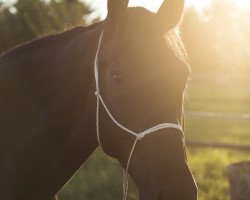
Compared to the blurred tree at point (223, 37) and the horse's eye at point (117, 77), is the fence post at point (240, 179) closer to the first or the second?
the horse's eye at point (117, 77)

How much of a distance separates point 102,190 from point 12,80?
4.50 meters

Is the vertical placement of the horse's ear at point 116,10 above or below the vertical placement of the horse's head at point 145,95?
above

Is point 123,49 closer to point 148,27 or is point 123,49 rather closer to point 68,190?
point 148,27

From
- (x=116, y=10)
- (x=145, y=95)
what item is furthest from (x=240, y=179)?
(x=116, y=10)

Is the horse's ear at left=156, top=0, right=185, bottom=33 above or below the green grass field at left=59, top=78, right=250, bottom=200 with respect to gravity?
above

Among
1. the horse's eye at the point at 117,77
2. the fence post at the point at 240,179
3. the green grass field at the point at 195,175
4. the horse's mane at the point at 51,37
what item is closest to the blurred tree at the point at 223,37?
the green grass field at the point at 195,175

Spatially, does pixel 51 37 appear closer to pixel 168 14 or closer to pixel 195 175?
pixel 168 14

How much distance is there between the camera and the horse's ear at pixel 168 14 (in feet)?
10.3

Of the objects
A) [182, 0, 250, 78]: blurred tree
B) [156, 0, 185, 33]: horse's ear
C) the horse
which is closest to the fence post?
the horse

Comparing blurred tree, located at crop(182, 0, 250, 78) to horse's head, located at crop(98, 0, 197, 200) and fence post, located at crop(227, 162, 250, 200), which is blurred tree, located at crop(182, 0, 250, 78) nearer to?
fence post, located at crop(227, 162, 250, 200)

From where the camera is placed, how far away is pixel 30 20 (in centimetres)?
909

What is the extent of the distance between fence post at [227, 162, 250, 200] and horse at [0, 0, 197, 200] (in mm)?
3105

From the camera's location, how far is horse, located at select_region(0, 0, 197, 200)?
9.32 feet

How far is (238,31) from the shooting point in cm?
3416
